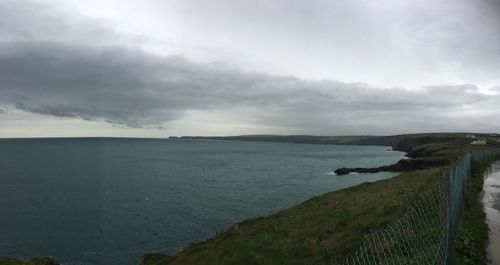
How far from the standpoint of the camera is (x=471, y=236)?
14648mm

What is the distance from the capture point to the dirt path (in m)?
13.5

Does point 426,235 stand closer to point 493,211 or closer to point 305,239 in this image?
point 493,211

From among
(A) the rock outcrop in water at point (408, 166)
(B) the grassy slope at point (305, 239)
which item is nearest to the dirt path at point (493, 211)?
(B) the grassy slope at point (305, 239)

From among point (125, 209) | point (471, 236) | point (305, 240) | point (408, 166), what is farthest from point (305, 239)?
point (408, 166)

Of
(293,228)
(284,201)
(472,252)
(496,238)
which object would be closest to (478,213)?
(496,238)

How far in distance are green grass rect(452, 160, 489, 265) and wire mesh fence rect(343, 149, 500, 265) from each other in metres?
0.59

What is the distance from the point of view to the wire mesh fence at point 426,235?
953 centimetres

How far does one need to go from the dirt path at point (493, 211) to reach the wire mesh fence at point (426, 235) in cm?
141

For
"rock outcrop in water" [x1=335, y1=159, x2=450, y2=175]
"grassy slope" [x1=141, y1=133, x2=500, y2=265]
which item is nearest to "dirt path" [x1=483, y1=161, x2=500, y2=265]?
"grassy slope" [x1=141, y1=133, x2=500, y2=265]

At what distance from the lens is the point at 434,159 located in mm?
99062

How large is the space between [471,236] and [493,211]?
6.74 metres

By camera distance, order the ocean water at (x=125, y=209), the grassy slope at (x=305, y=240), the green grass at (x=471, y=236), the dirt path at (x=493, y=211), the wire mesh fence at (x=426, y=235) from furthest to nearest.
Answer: the ocean water at (x=125, y=209) < the grassy slope at (x=305, y=240) < the dirt path at (x=493, y=211) < the green grass at (x=471, y=236) < the wire mesh fence at (x=426, y=235)

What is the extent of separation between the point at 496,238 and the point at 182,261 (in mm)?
21662

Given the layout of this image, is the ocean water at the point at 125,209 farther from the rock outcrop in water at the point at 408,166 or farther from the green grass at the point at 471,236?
the green grass at the point at 471,236
